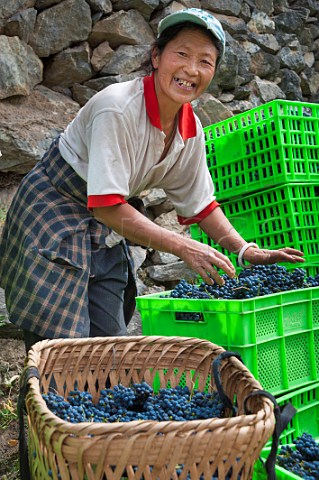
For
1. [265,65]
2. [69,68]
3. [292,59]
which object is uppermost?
[292,59]

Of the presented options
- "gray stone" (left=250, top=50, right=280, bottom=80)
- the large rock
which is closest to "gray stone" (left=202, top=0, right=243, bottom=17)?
"gray stone" (left=250, top=50, right=280, bottom=80)

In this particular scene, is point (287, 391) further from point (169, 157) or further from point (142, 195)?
point (142, 195)

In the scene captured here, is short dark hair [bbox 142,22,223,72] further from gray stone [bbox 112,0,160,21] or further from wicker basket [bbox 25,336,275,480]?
gray stone [bbox 112,0,160,21]

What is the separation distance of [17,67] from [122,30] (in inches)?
35.5

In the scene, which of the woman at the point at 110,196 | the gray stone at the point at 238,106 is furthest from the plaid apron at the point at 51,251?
the gray stone at the point at 238,106

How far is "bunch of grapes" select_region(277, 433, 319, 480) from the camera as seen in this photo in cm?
147

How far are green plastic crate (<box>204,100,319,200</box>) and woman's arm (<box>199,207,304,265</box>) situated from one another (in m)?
0.59

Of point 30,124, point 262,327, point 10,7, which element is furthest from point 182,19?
Result: point 10,7

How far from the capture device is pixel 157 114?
6.84ft

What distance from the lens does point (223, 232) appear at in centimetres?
239

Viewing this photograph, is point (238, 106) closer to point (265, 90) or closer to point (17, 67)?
point (265, 90)

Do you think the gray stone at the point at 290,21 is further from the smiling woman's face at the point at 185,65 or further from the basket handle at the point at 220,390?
the basket handle at the point at 220,390

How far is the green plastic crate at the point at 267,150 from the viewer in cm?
288

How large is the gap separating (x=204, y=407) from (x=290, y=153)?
165cm
